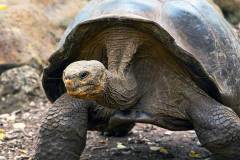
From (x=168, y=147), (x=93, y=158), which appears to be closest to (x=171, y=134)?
(x=168, y=147)

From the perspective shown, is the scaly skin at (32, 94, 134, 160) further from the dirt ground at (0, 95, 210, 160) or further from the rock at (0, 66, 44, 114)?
the rock at (0, 66, 44, 114)

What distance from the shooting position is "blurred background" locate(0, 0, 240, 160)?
4637 mm

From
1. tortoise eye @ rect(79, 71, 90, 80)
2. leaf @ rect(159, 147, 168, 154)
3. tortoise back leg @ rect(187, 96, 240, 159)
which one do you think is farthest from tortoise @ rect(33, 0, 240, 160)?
leaf @ rect(159, 147, 168, 154)

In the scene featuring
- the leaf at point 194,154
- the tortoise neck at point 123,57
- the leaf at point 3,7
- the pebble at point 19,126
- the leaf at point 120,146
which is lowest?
the pebble at point 19,126

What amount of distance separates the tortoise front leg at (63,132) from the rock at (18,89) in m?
2.22

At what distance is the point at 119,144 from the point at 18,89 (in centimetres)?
158

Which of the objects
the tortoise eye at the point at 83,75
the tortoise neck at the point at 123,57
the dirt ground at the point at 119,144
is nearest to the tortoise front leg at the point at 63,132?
the tortoise neck at the point at 123,57

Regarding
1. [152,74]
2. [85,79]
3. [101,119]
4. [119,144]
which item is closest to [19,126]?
[119,144]

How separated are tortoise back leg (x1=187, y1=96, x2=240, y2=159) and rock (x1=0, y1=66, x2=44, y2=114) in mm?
2688

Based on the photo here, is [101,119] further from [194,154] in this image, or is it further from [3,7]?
[3,7]

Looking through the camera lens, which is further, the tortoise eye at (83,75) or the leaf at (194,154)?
the leaf at (194,154)

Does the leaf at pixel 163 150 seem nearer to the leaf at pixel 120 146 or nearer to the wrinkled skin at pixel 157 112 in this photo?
the leaf at pixel 120 146

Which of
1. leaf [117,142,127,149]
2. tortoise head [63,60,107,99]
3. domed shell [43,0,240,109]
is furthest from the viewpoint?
leaf [117,142,127,149]

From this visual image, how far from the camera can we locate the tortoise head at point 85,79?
3088mm
